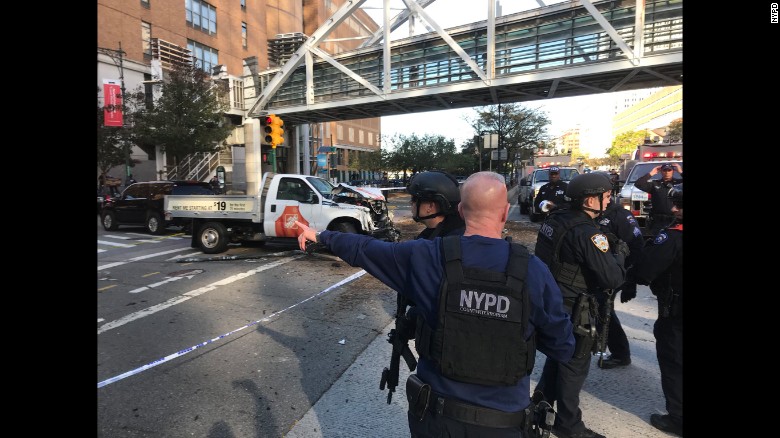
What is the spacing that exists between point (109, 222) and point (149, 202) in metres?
2.44

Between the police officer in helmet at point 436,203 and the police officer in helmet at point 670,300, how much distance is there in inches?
58.4

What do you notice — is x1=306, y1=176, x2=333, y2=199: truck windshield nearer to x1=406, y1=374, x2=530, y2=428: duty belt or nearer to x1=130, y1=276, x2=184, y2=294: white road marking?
x1=130, y1=276, x2=184, y2=294: white road marking

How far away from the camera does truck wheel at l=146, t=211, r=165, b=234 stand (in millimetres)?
14359

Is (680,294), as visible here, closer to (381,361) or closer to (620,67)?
(381,361)

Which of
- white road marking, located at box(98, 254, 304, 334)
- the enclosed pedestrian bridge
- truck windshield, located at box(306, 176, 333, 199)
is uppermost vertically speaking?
the enclosed pedestrian bridge

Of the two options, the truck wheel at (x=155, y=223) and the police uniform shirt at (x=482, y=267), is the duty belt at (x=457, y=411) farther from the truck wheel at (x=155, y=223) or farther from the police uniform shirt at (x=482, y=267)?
the truck wheel at (x=155, y=223)

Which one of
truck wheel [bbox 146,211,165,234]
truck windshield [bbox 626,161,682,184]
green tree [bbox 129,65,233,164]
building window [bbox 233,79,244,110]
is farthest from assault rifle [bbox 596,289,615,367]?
building window [bbox 233,79,244,110]

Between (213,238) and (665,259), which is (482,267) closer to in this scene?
(665,259)

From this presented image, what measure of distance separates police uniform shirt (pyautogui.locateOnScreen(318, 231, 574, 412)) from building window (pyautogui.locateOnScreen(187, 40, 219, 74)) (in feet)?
109

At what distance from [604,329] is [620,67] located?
687 inches
